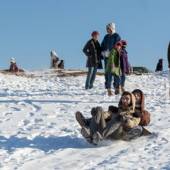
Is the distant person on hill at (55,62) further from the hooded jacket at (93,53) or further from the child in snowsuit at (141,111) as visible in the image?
the child in snowsuit at (141,111)

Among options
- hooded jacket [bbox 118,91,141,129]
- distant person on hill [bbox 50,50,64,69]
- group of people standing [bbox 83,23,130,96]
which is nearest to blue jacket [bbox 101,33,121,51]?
group of people standing [bbox 83,23,130,96]

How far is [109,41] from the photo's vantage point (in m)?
18.8

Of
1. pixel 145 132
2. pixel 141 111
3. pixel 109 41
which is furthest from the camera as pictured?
pixel 109 41

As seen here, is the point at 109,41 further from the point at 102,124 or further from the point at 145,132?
the point at 102,124

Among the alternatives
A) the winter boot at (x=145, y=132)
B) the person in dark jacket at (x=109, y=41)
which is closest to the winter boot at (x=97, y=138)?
the winter boot at (x=145, y=132)

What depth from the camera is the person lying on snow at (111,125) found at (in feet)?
35.1

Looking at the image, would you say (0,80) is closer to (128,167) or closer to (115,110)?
(115,110)

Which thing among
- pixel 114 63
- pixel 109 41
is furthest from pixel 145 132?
pixel 109 41

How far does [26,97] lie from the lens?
1894 cm

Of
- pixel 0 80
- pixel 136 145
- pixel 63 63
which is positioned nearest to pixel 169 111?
pixel 136 145

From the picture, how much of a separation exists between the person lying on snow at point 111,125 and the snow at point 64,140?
14 cm

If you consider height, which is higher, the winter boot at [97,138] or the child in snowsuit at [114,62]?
the child in snowsuit at [114,62]

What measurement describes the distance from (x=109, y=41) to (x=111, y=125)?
8.28 metres

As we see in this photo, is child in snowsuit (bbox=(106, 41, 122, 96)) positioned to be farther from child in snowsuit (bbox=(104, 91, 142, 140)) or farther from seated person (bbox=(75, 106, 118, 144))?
seated person (bbox=(75, 106, 118, 144))
